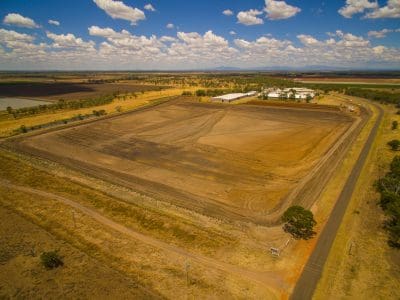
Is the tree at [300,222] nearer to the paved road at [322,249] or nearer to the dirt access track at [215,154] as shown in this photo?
the paved road at [322,249]

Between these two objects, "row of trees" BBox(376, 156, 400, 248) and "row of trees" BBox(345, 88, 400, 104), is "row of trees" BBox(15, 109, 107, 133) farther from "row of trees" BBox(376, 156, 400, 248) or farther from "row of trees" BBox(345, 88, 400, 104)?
"row of trees" BBox(345, 88, 400, 104)

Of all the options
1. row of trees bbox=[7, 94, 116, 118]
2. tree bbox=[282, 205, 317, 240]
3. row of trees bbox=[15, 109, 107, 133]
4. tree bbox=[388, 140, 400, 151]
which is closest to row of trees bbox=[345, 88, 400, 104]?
tree bbox=[388, 140, 400, 151]

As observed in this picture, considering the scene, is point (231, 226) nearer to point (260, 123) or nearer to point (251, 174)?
point (251, 174)

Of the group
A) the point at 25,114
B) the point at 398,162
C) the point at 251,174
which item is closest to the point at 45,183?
the point at 251,174

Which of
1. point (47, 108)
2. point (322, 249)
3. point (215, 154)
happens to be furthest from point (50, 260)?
point (47, 108)

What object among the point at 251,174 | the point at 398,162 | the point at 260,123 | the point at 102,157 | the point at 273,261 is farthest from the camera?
the point at 260,123

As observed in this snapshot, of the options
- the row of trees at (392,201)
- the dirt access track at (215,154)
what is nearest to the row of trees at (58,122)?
the dirt access track at (215,154)

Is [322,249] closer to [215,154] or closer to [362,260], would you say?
[362,260]
